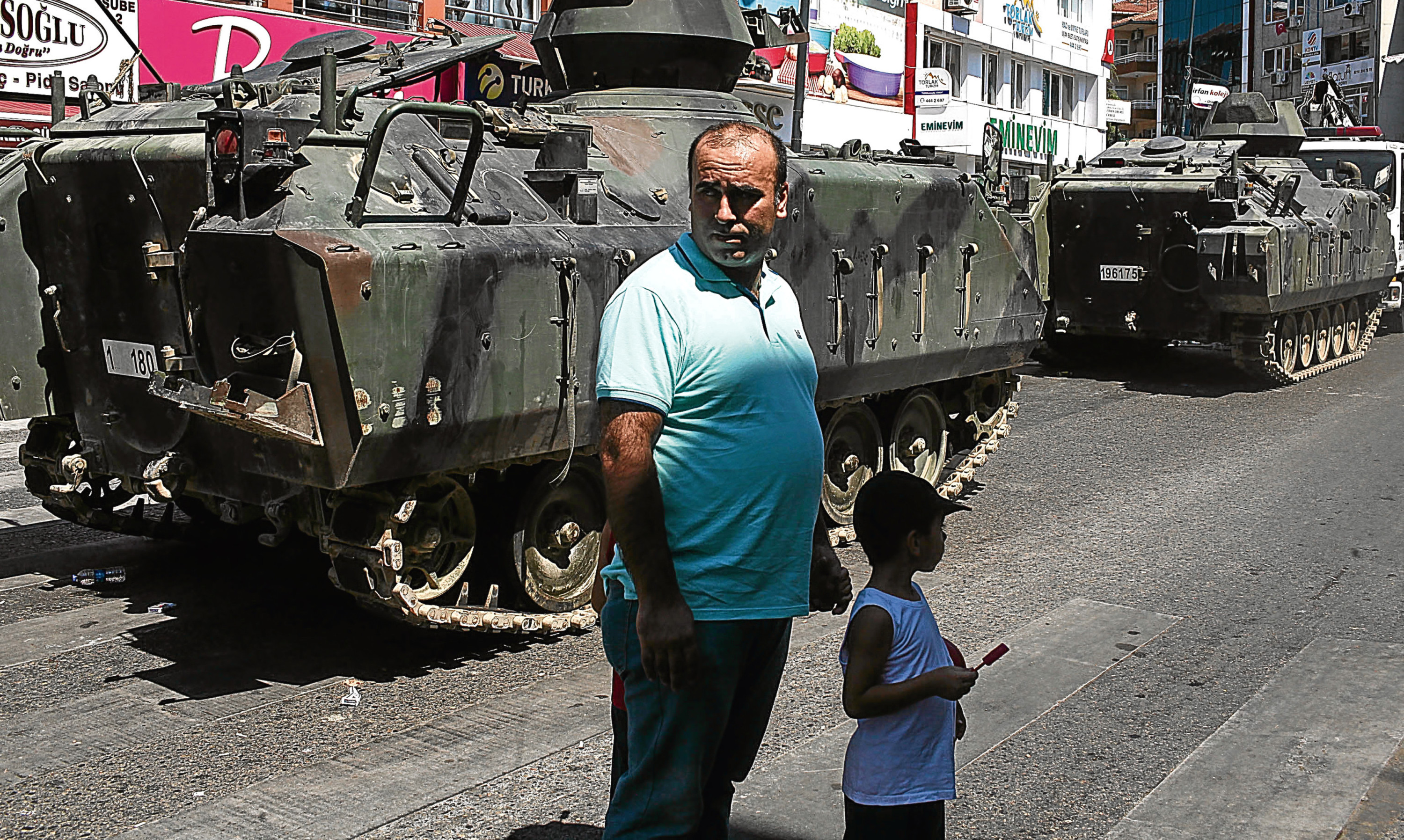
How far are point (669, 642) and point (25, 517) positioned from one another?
722 centimetres

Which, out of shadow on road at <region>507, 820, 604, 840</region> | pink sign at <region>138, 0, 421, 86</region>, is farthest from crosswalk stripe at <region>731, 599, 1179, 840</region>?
pink sign at <region>138, 0, 421, 86</region>

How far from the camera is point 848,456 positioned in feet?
29.6

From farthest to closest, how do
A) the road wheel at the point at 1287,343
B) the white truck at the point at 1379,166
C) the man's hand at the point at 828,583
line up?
the white truck at the point at 1379,166 < the road wheel at the point at 1287,343 < the man's hand at the point at 828,583

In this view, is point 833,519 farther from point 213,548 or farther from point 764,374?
point 764,374

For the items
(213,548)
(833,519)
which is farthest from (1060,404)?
(213,548)

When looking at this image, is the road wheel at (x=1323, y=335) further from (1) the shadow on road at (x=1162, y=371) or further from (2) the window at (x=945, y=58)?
(2) the window at (x=945, y=58)

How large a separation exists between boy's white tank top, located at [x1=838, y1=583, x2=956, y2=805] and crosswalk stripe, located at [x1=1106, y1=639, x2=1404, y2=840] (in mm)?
1346

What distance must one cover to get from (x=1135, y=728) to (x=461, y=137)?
12.6 feet

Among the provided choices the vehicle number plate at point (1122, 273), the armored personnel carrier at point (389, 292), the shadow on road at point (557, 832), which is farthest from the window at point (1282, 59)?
the shadow on road at point (557, 832)

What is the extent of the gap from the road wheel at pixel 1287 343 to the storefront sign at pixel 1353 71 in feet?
152

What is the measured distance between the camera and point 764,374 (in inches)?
132

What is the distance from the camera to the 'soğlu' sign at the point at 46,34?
52.3 ft

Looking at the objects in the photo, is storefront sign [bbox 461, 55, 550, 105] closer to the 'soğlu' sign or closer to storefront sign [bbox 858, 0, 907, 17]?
the 'soğlu' sign

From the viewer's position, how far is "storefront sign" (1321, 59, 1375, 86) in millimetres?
60000
